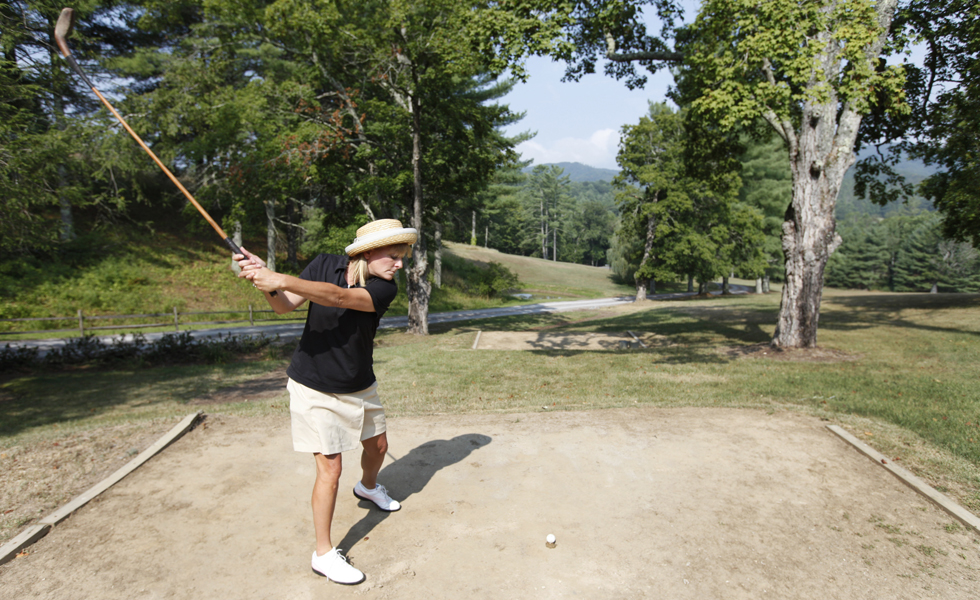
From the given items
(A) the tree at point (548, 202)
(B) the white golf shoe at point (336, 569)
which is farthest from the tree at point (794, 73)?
(A) the tree at point (548, 202)

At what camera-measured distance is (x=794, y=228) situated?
12758 mm

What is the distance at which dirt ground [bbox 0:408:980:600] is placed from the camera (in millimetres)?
3623

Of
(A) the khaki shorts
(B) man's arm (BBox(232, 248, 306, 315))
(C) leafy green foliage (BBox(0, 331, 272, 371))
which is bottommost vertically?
(C) leafy green foliage (BBox(0, 331, 272, 371))

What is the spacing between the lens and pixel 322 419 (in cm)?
374

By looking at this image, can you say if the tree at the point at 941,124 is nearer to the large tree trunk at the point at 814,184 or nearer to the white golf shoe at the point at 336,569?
the large tree trunk at the point at 814,184

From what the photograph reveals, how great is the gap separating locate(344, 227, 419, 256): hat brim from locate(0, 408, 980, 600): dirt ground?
86.2 inches

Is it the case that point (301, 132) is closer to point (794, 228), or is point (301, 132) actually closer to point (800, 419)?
point (794, 228)

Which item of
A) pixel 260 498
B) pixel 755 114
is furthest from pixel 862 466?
pixel 755 114

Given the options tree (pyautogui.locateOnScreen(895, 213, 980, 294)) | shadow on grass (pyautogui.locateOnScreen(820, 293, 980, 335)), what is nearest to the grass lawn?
shadow on grass (pyautogui.locateOnScreen(820, 293, 980, 335))

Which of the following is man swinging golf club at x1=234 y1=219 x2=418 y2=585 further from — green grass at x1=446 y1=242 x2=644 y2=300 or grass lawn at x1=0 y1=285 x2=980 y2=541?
green grass at x1=446 y1=242 x2=644 y2=300

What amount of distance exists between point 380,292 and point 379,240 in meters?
0.35

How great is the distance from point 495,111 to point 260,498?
18.0 meters

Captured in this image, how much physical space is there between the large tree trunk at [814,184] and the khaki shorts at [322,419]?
1184 centimetres

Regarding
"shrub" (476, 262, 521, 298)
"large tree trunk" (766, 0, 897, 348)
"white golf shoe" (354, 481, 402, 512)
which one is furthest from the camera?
"shrub" (476, 262, 521, 298)
